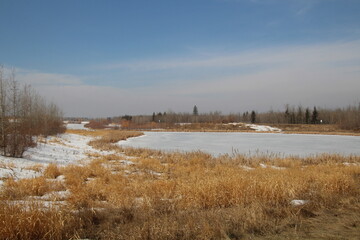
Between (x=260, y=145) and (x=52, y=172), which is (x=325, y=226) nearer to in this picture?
(x=52, y=172)

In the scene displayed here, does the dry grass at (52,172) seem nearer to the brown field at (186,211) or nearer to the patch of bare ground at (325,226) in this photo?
the brown field at (186,211)

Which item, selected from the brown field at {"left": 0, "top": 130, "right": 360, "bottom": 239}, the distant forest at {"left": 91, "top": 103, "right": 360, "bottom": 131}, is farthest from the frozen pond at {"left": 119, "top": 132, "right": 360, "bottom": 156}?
the distant forest at {"left": 91, "top": 103, "right": 360, "bottom": 131}

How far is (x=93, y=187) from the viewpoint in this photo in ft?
21.1

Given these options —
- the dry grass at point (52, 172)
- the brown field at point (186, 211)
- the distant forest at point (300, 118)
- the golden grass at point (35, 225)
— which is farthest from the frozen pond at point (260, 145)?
the distant forest at point (300, 118)

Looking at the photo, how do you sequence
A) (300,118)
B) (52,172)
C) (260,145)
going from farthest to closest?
1. (300,118)
2. (260,145)
3. (52,172)

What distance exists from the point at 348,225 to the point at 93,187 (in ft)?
18.5

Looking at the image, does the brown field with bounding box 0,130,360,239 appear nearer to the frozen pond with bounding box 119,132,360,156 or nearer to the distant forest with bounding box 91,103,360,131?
the frozen pond with bounding box 119,132,360,156

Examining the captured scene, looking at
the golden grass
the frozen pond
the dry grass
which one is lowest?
the frozen pond

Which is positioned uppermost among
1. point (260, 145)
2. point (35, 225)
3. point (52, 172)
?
point (35, 225)

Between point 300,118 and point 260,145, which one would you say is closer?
point 260,145

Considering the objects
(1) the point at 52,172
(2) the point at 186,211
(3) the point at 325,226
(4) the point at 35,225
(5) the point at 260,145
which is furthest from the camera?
(5) the point at 260,145

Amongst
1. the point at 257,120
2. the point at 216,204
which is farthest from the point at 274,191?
the point at 257,120

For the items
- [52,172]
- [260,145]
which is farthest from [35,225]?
[260,145]

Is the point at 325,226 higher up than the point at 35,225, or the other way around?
the point at 35,225
